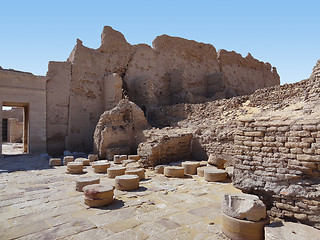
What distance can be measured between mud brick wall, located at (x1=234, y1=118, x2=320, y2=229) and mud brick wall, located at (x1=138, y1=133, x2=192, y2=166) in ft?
15.3

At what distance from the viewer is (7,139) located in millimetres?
23594

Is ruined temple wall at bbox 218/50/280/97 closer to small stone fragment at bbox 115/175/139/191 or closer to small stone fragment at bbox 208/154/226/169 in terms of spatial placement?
small stone fragment at bbox 208/154/226/169

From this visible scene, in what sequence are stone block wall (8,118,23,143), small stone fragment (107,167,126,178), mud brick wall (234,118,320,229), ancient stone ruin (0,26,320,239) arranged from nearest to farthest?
mud brick wall (234,118,320,229) < ancient stone ruin (0,26,320,239) < small stone fragment (107,167,126,178) < stone block wall (8,118,23,143)

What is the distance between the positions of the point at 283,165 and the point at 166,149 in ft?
18.7

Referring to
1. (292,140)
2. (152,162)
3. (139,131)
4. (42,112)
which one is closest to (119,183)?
(152,162)

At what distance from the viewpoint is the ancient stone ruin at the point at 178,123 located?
12.5 feet

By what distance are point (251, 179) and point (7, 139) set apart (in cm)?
2585

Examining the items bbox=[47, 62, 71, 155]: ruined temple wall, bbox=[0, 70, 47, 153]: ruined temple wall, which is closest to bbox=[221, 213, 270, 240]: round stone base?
bbox=[0, 70, 47, 153]: ruined temple wall

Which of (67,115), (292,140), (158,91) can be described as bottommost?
(292,140)

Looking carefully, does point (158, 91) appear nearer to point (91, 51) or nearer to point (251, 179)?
point (91, 51)

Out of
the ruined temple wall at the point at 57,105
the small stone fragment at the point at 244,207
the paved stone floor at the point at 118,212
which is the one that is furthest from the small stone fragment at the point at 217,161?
the ruined temple wall at the point at 57,105

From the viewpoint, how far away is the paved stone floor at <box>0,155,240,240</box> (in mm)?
3671

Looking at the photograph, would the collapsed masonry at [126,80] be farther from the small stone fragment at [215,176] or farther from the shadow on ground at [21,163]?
the small stone fragment at [215,176]

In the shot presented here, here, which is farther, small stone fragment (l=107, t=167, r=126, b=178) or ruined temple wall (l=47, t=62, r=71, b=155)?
ruined temple wall (l=47, t=62, r=71, b=155)
